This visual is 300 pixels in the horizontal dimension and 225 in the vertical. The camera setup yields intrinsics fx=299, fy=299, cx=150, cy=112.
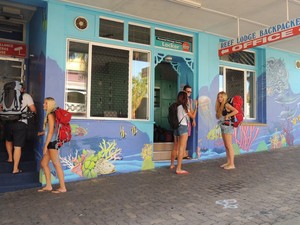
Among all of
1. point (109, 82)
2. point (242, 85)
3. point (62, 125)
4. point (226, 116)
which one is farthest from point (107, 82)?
point (242, 85)

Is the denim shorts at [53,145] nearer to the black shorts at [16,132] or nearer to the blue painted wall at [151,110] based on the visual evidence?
the blue painted wall at [151,110]

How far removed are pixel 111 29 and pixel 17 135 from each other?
310cm

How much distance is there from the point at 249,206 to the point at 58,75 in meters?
4.37

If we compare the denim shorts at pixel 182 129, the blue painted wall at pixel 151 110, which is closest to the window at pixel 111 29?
the blue painted wall at pixel 151 110

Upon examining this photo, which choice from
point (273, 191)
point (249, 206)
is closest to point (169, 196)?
point (249, 206)

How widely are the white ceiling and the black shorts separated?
2794mm

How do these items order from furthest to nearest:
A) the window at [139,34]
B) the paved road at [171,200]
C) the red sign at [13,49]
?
1. the red sign at [13,49]
2. the window at [139,34]
3. the paved road at [171,200]

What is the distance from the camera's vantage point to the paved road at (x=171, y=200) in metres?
4.02

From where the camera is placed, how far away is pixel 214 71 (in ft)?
27.6

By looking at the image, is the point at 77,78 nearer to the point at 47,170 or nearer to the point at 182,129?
the point at 47,170

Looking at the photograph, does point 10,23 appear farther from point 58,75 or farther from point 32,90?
point 58,75

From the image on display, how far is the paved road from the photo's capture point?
4.02 metres

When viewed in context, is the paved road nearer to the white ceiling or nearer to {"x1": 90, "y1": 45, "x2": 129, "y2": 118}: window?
{"x1": 90, "y1": 45, "x2": 129, "y2": 118}: window

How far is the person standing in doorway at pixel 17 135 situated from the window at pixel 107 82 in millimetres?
832
